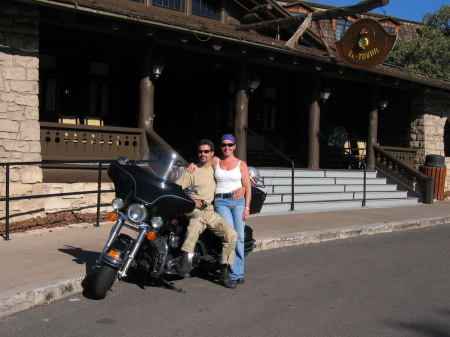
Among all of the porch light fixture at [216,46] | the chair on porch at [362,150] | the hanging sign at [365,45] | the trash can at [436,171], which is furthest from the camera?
the chair on porch at [362,150]

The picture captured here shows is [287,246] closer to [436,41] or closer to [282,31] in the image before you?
[282,31]

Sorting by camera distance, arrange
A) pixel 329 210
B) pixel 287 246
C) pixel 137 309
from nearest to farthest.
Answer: pixel 137 309, pixel 287 246, pixel 329 210

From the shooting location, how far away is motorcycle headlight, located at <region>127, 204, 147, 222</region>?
184 inches

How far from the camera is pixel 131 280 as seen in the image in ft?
18.5

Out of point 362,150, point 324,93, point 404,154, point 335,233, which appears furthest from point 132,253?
point 362,150

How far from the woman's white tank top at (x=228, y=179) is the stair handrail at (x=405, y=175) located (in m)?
10.9

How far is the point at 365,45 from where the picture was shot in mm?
13742

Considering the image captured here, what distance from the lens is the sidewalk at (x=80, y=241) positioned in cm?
482

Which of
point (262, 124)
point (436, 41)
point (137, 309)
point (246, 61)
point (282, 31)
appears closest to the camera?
point (137, 309)

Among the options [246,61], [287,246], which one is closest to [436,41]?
[246,61]

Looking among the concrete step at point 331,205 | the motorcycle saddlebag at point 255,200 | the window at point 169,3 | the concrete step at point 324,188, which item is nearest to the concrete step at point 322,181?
the concrete step at point 324,188

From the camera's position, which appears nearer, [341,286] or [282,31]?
[341,286]

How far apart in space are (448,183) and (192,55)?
35.6 ft

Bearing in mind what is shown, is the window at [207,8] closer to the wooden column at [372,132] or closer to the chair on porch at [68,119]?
the chair on porch at [68,119]
